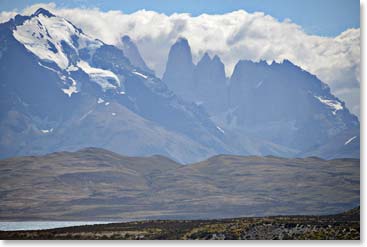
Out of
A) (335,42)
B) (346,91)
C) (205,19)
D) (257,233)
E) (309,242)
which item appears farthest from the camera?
(205,19)

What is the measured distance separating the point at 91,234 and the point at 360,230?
22247 mm

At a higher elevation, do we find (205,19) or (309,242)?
(205,19)

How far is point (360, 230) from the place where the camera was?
187 ft

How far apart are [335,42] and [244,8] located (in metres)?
9.87

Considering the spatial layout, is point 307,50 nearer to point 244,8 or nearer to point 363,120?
point 244,8

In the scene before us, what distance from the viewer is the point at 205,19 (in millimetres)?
85562

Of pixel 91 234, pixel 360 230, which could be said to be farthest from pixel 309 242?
pixel 91 234

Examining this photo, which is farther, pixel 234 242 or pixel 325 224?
pixel 325 224

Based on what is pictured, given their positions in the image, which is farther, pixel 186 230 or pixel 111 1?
pixel 111 1

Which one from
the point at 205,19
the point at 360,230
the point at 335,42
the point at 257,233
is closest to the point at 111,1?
the point at 205,19

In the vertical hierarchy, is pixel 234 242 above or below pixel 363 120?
below

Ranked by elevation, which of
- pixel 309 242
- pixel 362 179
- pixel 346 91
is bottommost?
pixel 309 242

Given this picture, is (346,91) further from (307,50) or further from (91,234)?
(91,234)

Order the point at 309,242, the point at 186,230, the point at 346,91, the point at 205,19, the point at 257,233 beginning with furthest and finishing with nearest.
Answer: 1. the point at 205,19
2. the point at 346,91
3. the point at 186,230
4. the point at 257,233
5. the point at 309,242
